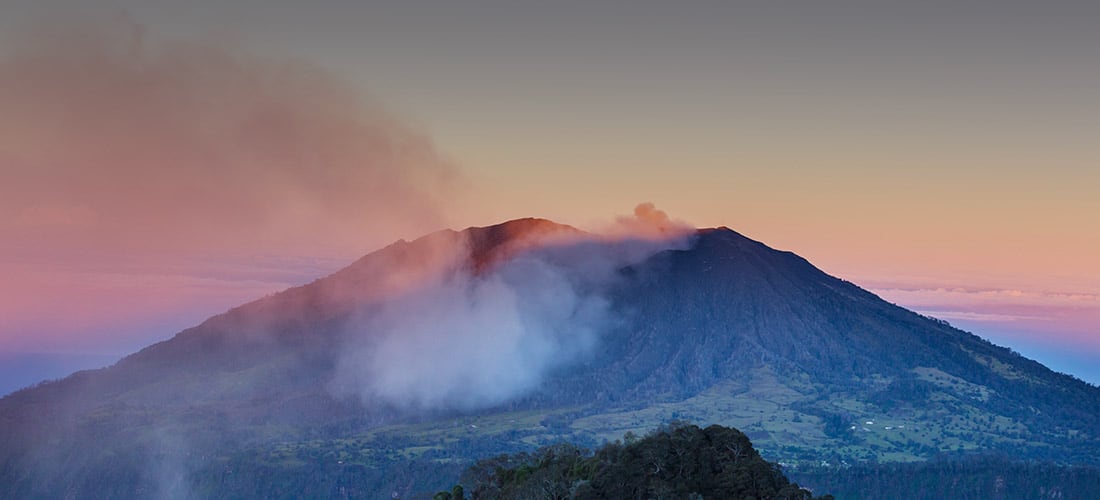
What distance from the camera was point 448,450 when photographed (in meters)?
196

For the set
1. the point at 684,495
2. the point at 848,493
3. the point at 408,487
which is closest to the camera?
the point at 684,495

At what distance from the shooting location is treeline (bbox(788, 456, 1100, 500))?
160375mm

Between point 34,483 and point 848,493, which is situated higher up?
point 34,483

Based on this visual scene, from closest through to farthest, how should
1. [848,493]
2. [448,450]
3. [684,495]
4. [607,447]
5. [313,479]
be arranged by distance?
[684,495] → [607,447] → [848,493] → [313,479] → [448,450]

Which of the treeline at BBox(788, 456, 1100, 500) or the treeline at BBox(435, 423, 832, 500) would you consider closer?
the treeline at BBox(435, 423, 832, 500)

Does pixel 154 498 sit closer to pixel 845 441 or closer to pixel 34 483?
pixel 34 483

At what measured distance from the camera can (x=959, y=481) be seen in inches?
6560

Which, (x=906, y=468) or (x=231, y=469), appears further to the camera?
(x=231, y=469)

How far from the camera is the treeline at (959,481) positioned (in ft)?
526

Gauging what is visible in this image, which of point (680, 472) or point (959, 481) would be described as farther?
point (959, 481)

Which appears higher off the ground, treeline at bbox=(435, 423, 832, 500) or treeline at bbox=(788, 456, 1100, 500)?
treeline at bbox=(435, 423, 832, 500)

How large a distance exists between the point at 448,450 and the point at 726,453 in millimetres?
137028

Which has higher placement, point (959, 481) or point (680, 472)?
point (680, 472)

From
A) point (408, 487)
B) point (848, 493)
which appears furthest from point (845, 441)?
point (408, 487)
